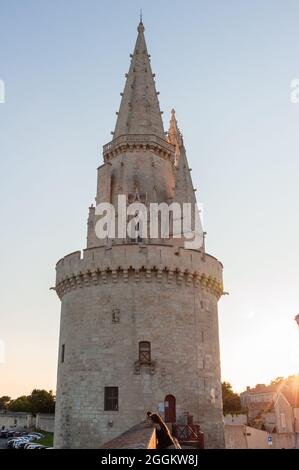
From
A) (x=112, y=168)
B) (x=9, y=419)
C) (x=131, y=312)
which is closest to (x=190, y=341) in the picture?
Answer: (x=131, y=312)

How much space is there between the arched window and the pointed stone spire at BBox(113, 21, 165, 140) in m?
16.0

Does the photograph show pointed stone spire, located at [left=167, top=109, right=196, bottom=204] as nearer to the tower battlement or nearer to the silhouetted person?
the tower battlement

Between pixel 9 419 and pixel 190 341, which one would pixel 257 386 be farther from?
pixel 190 341

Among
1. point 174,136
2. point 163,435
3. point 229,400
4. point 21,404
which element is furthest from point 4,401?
point 163,435

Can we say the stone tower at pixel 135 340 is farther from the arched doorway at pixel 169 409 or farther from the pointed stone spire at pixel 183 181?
the pointed stone spire at pixel 183 181

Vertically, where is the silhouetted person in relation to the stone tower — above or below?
below

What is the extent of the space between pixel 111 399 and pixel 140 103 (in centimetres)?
2185

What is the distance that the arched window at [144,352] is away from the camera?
25.3 meters

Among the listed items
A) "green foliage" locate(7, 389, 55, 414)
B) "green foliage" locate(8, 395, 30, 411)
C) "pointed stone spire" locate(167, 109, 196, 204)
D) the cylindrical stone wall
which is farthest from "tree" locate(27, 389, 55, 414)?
"pointed stone spire" locate(167, 109, 196, 204)

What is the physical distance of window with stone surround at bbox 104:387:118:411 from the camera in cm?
2473

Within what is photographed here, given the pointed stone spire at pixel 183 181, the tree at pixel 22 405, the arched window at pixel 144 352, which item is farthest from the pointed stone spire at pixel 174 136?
the tree at pixel 22 405

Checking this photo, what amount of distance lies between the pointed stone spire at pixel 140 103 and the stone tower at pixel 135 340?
30.1 ft

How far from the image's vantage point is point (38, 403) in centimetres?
8931

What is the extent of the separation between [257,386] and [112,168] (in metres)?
80.3
